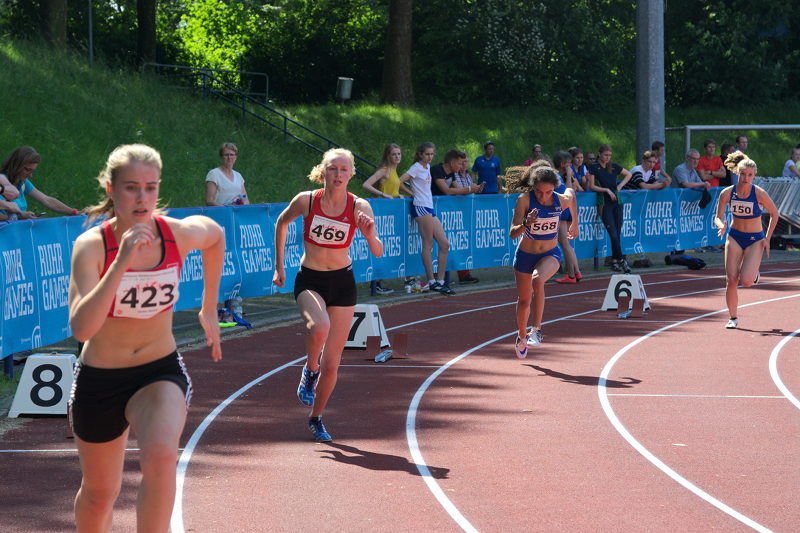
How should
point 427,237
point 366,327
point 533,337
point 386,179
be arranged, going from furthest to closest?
1. point 427,237
2. point 386,179
3. point 366,327
4. point 533,337

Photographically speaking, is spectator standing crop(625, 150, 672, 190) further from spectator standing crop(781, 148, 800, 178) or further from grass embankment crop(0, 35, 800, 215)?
grass embankment crop(0, 35, 800, 215)

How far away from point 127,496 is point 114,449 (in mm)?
2265

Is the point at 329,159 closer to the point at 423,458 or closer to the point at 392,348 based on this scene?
the point at 423,458

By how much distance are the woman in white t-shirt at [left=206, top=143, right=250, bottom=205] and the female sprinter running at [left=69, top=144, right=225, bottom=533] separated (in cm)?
966

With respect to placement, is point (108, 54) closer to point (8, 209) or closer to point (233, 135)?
point (233, 135)

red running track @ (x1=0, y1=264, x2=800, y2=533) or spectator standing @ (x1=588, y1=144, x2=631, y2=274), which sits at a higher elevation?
spectator standing @ (x1=588, y1=144, x2=631, y2=274)

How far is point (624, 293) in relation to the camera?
630 inches

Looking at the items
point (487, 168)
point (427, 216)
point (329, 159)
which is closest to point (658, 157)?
point (487, 168)

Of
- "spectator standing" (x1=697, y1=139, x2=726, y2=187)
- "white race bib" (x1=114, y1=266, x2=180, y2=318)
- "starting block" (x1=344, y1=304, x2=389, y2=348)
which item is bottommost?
"starting block" (x1=344, y1=304, x2=389, y2=348)

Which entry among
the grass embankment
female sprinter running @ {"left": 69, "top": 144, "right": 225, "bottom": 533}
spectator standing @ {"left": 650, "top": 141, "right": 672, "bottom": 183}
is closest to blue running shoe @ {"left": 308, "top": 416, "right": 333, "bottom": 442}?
female sprinter running @ {"left": 69, "top": 144, "right": 225, "bottom": 533}

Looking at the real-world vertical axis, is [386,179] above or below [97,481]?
above

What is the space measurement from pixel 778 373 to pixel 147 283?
808cm

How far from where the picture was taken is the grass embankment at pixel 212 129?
22.7 meters

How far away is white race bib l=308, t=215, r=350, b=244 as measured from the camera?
27.6 ft
